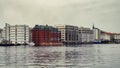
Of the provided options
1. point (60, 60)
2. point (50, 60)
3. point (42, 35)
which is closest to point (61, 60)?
point (60, 60)

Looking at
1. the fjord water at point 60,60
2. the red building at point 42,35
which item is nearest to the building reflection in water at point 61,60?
the fjord water at point 60,60

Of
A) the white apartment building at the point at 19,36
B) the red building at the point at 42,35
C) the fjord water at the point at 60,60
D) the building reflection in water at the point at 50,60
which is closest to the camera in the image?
the fjord water at the point at 60,60

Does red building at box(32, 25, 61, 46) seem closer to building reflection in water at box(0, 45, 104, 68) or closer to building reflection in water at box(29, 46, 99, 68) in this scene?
building reflection in water at box(0, 45, 104, 68)

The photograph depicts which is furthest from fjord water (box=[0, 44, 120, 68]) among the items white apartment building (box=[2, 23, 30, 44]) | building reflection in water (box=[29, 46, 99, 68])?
white apartment building (box=[2, 23, 30, 44])

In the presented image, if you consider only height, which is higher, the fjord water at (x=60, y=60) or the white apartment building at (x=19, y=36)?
the white apartment building at (x=19, y=36)

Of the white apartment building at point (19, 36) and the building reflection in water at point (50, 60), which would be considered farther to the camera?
the white apartment building at point (19, 36)

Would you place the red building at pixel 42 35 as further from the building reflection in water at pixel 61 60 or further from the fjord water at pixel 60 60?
the building reflection in water at pixel 61 60

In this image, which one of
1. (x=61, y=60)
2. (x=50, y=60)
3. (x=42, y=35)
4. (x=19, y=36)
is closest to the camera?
(x=50, y=60)

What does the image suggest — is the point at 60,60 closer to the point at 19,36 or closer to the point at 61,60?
A: the point at 61,60

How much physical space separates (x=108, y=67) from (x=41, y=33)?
132460mm

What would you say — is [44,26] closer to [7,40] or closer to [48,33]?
[48,33]

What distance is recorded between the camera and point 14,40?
196375 millimetres

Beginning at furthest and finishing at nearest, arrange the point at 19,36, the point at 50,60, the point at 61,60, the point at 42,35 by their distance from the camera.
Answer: the point at 19,36 → the point at 42,35 → the point at 61,60 → the point at 50,60

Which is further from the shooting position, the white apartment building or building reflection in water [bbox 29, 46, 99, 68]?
the white apartment building
